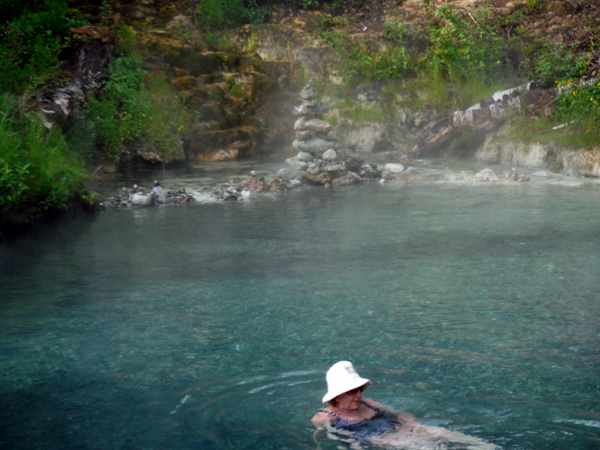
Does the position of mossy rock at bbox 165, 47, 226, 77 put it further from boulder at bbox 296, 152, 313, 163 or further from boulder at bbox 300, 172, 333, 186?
boulder at bbox 300, 172, 333, 186

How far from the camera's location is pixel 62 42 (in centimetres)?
1295

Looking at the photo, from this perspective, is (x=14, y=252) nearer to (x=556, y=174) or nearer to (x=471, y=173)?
(x=471, y=173)

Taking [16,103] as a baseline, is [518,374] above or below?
below

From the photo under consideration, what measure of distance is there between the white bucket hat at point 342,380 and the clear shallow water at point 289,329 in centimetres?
34

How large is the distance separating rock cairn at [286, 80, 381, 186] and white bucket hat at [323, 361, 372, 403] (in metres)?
9.17

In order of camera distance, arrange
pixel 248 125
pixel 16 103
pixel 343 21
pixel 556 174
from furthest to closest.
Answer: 1. pixel 343 21
2. pixel 248 125
3. pixel 556 174
4. pixel 16 103

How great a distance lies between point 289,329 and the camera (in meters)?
4.72

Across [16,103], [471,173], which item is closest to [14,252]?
[16,103]

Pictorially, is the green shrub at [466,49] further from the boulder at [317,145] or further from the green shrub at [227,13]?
the green shrub at [227,13]

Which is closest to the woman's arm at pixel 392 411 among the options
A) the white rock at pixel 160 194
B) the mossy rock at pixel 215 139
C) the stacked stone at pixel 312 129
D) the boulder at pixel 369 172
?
Result: the white rock at pixel 160 194

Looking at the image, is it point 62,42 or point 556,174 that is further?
point 62,42

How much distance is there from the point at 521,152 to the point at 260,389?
11.5m

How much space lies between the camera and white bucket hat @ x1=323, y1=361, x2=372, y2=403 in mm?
3025

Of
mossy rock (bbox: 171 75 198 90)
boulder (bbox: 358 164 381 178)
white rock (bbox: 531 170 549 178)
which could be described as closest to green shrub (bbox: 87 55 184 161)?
mossy rock (bbox: 171 75 198 90)
